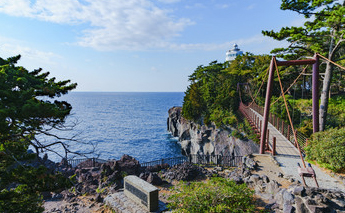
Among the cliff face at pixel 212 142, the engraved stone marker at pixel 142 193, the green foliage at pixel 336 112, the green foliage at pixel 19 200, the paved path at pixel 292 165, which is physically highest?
the green foliage at pixel 336 112

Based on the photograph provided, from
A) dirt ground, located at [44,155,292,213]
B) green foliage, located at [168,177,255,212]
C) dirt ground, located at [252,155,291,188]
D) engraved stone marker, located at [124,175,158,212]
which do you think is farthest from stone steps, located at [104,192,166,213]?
dirt ground, located at [252,155,291,188]

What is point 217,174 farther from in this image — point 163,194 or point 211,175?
point 163,194

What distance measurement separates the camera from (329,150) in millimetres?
10234

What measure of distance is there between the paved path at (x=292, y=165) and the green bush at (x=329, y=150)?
603mm

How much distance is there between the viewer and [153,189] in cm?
868

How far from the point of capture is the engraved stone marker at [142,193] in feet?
27.9

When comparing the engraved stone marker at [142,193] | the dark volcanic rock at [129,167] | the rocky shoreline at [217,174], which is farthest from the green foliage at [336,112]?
the dark volcanic rock at [129,167]

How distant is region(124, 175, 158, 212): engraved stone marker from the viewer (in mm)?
8492

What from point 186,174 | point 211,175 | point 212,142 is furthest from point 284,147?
point 212,142

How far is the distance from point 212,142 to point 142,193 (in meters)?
20.1

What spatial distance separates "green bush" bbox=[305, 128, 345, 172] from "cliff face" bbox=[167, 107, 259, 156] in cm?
749

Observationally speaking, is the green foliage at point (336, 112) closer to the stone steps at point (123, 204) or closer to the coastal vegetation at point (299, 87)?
the coastal vegetation at point (299, 87)

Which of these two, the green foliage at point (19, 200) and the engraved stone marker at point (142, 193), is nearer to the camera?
the green foliage at point (19, 200)

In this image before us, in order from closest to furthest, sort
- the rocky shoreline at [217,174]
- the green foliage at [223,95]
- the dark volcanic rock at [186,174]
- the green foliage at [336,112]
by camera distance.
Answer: the rocky shoreline at [217,174] → the dark volcanic rock at [186,174] → the green foliage at [336,112] → the green foliage at [223,95]
